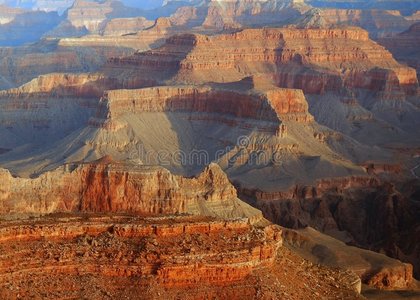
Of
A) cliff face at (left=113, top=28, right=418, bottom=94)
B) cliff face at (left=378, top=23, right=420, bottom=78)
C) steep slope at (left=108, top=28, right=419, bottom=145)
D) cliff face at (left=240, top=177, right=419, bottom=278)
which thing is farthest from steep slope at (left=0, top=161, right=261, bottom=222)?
cliff face at (left=378, top=23, right=420, bottom=78)

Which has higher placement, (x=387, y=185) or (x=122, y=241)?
(x=122, y=241)

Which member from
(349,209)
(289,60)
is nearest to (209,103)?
(349,209)

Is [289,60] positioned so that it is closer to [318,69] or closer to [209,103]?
[318,69]

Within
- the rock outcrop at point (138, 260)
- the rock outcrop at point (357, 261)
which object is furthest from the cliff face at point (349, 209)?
the rock outcrop at point (138, 260)

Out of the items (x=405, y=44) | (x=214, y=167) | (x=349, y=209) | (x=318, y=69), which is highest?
(x=405, y=44)

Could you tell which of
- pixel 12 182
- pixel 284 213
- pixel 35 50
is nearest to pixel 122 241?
pixel 12 182

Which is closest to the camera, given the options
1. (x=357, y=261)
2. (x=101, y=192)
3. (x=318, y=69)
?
(x=101, y=192)

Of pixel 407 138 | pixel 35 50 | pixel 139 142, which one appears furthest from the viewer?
pixel 35 50

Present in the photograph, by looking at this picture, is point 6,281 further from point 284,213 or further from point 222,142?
point 222,142

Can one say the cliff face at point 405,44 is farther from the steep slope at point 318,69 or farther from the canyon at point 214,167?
the steep slope at point 318,69
